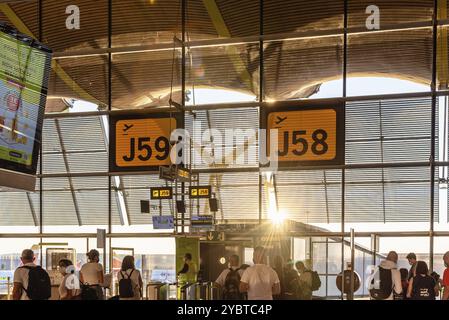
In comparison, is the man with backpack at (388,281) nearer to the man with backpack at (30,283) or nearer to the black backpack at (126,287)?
the black backpack at (126,287)

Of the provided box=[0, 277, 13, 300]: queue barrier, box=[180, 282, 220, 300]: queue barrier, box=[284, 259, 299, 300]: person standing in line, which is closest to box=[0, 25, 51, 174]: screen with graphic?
box=[180, 282, 220, 300]: queue barrier

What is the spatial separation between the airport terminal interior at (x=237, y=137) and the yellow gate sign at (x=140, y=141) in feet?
0.08

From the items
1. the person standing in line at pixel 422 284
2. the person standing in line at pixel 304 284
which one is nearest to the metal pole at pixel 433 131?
the person standing in line at pixel 304 284

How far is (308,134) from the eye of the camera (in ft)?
36.0

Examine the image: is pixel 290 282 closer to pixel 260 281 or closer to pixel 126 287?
pixel 126 287

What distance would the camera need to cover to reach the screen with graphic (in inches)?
244

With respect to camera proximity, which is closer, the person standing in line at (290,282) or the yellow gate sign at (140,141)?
the person standing in line at (290,282)

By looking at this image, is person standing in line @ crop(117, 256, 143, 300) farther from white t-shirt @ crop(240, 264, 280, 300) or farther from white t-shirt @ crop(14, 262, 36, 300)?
white t-shirt @ crop(240, 264, 280, 300)

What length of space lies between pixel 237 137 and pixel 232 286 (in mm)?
4133

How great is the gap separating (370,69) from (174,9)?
145 inches

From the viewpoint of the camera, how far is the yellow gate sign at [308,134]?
10805 mm

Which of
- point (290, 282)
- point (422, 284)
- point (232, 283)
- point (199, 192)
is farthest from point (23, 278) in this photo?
point (199, 192)
